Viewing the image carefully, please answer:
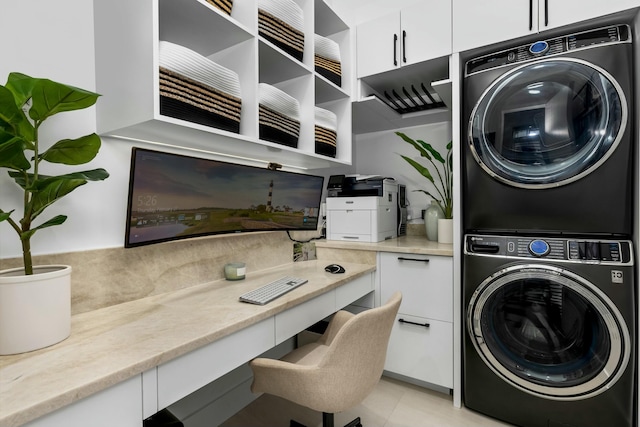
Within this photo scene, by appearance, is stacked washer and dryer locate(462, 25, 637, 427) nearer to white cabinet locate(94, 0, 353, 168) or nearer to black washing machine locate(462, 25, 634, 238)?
black washing machine locate(462, 25, 634, 238)

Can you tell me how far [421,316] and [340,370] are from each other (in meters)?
1.03

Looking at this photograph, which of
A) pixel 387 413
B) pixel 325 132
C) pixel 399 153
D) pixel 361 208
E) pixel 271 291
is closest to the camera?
pixel 271 291

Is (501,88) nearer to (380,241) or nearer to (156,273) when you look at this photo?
(380,241)

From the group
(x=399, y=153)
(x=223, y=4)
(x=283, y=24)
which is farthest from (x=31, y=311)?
(x=399, y=153)

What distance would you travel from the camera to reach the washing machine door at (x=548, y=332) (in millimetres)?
1422

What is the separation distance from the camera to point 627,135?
1395 millimetres

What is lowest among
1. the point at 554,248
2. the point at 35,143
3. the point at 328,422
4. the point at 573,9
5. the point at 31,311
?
the point at 328,422

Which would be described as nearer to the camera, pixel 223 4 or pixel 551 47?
pixel 223 4

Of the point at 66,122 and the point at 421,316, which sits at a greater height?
the point at 66,122

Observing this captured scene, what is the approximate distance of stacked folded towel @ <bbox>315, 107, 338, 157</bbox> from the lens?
185cm

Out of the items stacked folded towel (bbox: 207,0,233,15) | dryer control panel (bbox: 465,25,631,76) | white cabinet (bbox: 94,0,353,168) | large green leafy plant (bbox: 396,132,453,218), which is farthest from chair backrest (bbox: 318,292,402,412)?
dryer control panel (bbox: 465,25,631,76)

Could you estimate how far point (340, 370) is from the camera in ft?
3.53

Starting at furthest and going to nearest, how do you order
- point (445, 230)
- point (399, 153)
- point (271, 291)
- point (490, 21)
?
point (399, 153)
point (445, 230)
point (490, 21)
point (271, 291)

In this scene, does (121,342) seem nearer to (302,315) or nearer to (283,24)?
(302,315)
